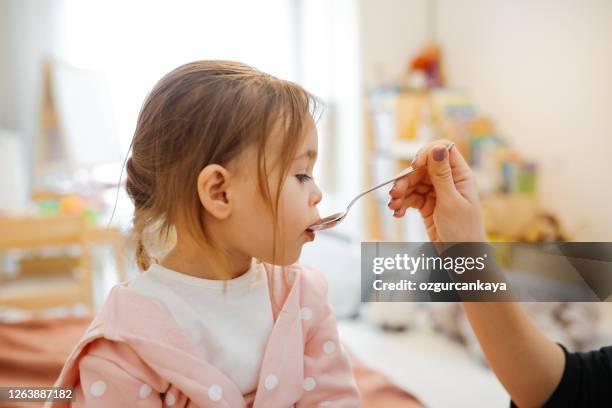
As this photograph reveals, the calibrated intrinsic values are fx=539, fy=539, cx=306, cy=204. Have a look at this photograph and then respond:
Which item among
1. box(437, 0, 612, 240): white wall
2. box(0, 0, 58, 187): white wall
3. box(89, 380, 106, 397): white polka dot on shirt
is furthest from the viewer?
box(0, 0, 58, 187): white wall

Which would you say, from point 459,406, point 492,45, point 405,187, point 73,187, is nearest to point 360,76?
point 492,45

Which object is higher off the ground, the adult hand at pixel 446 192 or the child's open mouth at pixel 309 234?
the adult hand at pixel 446 192

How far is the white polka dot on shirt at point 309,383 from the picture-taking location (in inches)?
23.9

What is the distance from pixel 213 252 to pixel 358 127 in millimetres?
2574

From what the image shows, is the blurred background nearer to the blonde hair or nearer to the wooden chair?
the wooden chair

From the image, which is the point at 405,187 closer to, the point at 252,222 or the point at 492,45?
the point at 252,222

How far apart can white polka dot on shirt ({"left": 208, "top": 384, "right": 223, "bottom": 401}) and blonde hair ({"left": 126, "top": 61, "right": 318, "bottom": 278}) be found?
152 millimetres

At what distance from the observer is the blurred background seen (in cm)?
159

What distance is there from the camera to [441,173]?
0.59m

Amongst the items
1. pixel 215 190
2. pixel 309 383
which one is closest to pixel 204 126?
pixel 215 190

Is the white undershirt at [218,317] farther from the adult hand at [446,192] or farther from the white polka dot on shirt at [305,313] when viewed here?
the adult hand at [446,192]

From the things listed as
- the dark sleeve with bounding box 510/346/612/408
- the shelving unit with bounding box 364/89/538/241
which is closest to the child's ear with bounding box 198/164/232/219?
the dark sleeve with bounding box 510/346/612/408

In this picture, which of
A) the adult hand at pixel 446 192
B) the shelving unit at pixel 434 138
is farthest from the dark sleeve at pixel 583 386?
the shelving unit at pixel 434 138

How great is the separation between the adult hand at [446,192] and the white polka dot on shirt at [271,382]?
0.23 metres
